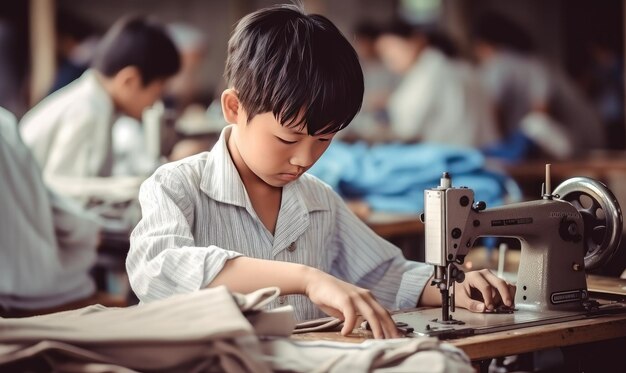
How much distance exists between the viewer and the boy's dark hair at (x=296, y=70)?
1.80m

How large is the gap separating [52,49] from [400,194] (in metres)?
5.86

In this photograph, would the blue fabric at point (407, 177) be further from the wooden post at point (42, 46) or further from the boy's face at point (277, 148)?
the wooden post at point (42, 46)

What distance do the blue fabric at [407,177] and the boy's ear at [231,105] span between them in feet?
6.47

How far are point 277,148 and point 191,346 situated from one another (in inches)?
22.5

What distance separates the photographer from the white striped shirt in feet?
5.44

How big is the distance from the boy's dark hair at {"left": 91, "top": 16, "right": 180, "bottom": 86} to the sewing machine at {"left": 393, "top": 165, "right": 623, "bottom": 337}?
242 cm

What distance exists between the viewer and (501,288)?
1965 mm

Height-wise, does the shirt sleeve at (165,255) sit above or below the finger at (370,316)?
above

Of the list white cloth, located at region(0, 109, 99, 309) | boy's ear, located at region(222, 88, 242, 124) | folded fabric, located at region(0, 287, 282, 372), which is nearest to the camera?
folded fabric, located at region(0, 287, 282, 372)

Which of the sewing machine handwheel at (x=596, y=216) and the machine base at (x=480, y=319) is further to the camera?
the sewing machine handwheel at (x=596, y=216)

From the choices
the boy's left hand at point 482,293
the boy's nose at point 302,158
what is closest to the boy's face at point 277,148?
the boy's nose at point 302,158

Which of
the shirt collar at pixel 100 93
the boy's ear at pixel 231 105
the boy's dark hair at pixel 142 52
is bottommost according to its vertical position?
the boy's ear at pixel 231 105

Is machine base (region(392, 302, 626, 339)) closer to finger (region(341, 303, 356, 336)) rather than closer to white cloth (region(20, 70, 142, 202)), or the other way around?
finger (region(341, 303, 356, 336))

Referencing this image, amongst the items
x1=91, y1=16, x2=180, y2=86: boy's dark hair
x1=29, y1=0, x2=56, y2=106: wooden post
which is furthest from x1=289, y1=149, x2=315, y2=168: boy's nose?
x1=29, y1=0, x2=56, y2=106: wooden post
